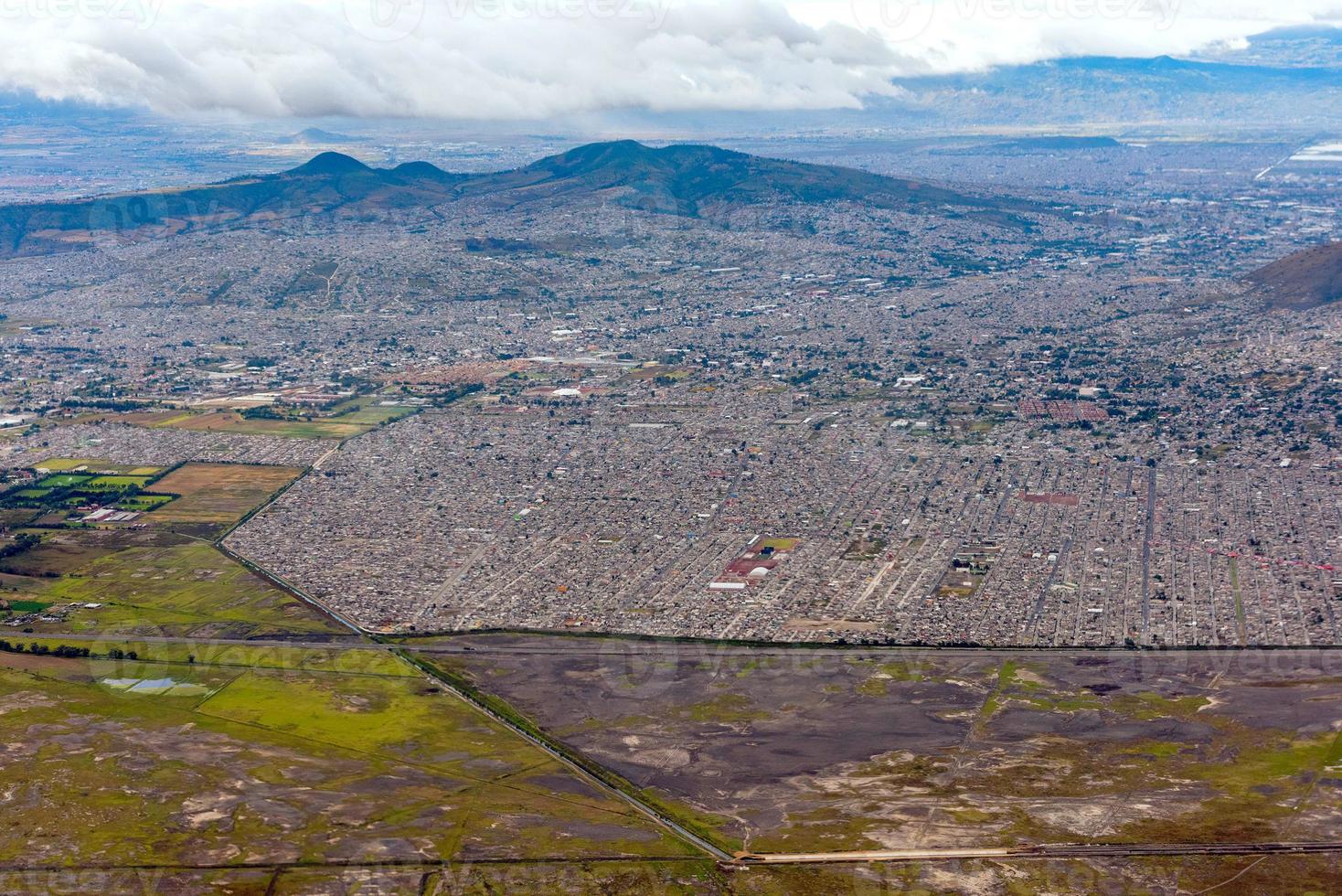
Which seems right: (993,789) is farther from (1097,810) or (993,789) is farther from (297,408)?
(297,408)

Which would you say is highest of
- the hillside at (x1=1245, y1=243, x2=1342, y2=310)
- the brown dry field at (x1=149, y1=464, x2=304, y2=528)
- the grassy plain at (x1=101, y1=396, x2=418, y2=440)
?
the hillside at (x1=1245, y1=243, x2=1342, y2=310)

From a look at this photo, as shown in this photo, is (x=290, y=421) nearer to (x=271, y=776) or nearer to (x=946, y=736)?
(x=271, y=776)

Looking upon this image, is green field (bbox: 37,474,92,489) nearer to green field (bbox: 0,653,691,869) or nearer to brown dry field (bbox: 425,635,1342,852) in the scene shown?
green field (bbox: 0,653,691,869)

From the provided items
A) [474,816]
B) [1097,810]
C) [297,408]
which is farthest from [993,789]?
[297,408]

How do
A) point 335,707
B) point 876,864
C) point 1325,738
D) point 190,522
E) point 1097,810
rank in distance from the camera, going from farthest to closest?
point 190,522 < point 335,707 < point 1325,738 < point 1097,810 < point 876,864

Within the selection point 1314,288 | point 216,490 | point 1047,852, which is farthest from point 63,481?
point 1314,288

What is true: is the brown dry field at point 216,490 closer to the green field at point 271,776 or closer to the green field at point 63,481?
the green field at point 63,481

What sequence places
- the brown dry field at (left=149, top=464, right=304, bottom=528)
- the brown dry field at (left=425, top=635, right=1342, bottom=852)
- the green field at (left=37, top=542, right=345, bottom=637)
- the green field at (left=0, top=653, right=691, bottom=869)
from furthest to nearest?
the brown dry field at (left=149, top=464, right=304, bottom=528), the green field at (left=37, top=542, right=345, bottom=637), the brown dry field at (left=425, top=635, right=1342, bottom=852), the green field at (left=0, top=653, right=691, bottom=869)

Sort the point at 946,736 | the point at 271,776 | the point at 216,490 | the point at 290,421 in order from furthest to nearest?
1. the point at 290,421
2. the point at 216,490
3. the point at 946,736
4. the point at 271,776

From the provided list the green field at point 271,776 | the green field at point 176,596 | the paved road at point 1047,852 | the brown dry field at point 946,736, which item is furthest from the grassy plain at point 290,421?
the paved road at point 1047,852

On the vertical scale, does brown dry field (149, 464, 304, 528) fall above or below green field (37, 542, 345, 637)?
above

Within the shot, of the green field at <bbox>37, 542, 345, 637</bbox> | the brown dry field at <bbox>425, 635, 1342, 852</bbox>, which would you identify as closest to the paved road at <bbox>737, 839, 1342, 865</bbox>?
the brown dry field at <bbox>425, 635, 1342, 852</bbox>
